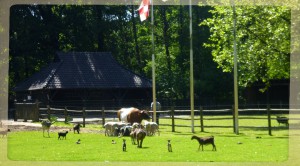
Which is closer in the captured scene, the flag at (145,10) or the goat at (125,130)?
the goat at (125,130)

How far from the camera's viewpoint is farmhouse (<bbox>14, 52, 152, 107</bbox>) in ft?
126

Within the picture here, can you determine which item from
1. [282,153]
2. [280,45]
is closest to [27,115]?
[280,45]

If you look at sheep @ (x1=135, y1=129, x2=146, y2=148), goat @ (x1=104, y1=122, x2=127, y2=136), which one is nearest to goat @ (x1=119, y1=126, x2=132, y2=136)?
goat @ (x1=104, y1=122, x2=127, y2=136)

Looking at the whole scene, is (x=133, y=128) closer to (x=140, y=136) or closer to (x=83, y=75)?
(x=140, y=136)

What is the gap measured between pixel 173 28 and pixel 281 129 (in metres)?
27.2

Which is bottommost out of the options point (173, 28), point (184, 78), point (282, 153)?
point (282, 153)

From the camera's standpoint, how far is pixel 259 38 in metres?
26.3

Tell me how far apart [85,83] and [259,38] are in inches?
610

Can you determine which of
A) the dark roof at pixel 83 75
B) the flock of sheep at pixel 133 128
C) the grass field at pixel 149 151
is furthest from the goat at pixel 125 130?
the dark roof at pixel 83 75

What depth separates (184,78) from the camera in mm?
45906

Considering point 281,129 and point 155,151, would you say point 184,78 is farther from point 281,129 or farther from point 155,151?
point 155,151

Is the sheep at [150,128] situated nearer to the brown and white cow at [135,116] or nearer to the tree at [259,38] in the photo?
the brown and white cow at [135,116]

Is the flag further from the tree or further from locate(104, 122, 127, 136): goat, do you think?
the tree

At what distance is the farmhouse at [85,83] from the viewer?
38.3m
